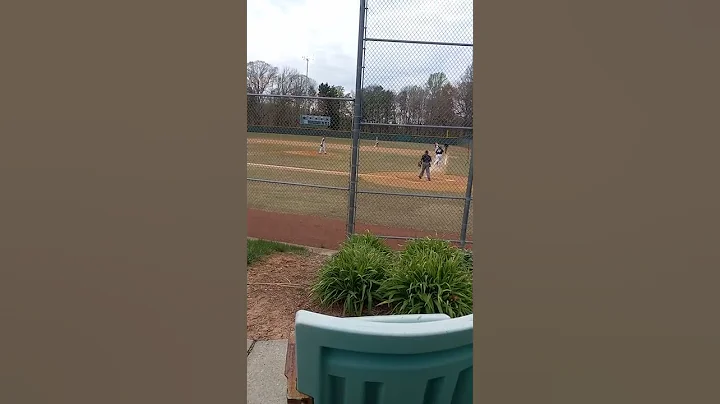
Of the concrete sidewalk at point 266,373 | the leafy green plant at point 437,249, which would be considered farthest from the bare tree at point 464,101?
the concrete sidewalk at point 266,373

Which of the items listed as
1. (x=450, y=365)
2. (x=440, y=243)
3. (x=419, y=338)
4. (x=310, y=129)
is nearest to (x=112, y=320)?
(x=419, y=338)

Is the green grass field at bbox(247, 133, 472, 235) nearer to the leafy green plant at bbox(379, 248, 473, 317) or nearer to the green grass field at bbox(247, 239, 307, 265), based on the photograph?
the green grass field at bbox(247, 239, 307, 265)

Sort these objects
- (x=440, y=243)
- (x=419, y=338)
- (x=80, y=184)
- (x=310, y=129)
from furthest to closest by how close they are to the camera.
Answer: (x=310, y=129) < (x=440, y=243) < (x=419, y=338) < (x=80, y=184)

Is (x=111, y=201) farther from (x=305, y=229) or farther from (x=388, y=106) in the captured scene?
(x=305, y=229)

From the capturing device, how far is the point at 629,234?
2.41 feet

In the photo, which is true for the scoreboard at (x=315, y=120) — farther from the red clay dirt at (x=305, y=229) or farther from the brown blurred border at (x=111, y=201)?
the brown blurred border at (x=111, y=201)

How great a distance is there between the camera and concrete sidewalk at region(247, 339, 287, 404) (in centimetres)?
288

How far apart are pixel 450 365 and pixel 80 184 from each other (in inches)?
54.5

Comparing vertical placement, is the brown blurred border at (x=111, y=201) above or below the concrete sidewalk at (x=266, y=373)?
above

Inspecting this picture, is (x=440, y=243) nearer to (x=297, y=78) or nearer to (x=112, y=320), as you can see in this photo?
(x=297, y=78)

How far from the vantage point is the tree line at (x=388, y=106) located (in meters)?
5.04

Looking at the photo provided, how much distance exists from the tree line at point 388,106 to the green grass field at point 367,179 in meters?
0.34

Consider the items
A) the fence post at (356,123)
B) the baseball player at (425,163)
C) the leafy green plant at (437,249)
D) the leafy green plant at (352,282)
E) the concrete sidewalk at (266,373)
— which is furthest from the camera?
the baseball player at (425,163)

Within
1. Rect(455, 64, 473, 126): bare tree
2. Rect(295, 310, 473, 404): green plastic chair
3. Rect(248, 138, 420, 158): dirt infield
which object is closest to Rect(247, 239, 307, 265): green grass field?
Rect(248, 138, 420, 158): dirt infield
